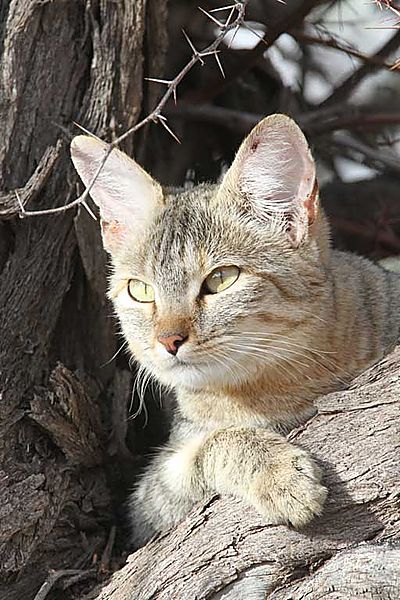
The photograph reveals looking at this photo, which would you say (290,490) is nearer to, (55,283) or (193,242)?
(193,242)

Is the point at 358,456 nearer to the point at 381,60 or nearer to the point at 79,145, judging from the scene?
the point at 79,145

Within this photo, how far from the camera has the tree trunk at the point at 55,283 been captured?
2.20 metres

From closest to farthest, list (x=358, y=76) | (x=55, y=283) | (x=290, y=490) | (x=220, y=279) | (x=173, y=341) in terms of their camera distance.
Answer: (x=290, y=490) < (x=173, y=341) < (x=220, y=279) < (x=55, y=283) < (x=358, y=76)

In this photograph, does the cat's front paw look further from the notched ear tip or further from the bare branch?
the bare branch

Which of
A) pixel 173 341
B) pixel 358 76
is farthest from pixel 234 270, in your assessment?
pixel 358 76

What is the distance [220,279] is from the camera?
2148mm

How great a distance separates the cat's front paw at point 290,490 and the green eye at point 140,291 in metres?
0.63

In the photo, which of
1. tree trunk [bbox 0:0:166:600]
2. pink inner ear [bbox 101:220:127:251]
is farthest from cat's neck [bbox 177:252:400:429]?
pink inner ear [bbox 101:220:127:251]

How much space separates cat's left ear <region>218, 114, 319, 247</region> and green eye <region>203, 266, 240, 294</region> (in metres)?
0.18

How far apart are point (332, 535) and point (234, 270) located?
70 cm

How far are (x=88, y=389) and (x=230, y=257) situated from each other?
65cm

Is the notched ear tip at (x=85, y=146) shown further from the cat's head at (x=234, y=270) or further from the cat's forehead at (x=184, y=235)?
the cat's forehead at (x=184, y=235)

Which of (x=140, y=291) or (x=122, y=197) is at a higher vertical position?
(x=122, y=197)

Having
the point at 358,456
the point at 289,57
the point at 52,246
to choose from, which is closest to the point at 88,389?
the point at 52,246
